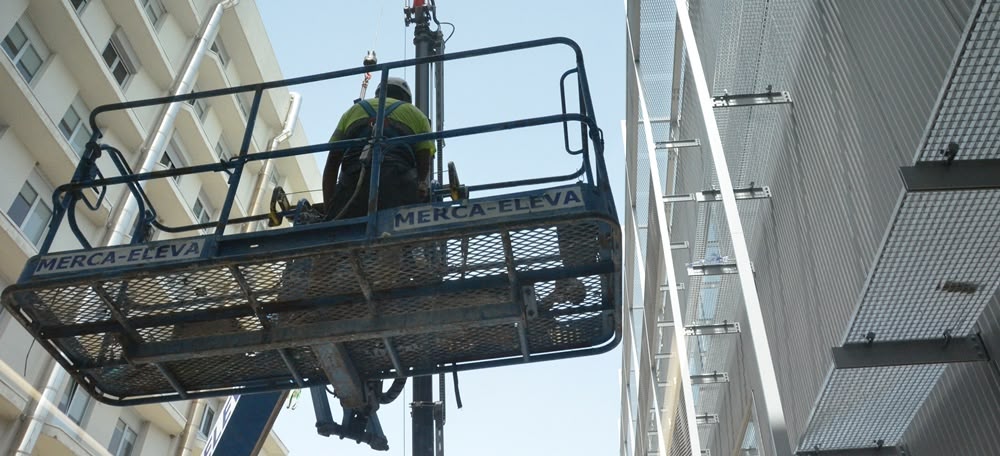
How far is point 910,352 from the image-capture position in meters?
5.48

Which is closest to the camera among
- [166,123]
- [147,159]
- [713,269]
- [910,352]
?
[910,352]

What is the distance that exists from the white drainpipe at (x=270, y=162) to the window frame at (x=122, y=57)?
16.1 feet

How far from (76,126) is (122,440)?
7907mm

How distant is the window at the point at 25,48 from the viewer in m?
17.2

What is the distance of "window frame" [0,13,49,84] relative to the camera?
1711 centimetres

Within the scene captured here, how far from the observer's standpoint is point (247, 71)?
88.7 feet

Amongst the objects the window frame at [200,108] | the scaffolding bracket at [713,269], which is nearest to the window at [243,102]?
the window frame at [200,108]

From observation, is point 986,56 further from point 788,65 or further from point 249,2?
point 249,2

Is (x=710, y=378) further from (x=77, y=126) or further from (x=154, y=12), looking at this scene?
(x=154, y=12)

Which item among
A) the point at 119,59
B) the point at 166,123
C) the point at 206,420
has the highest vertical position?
the point at 119,59

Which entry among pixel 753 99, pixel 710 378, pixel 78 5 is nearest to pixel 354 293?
pixel 753 99

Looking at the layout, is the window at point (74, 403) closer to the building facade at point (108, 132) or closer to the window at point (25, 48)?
the building facade at point (108, 132)

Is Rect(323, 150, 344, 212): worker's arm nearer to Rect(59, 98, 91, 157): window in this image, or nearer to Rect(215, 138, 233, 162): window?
Rect(59, 98, 91, 157): window

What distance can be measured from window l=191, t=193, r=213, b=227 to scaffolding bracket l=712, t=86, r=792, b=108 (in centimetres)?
1924
